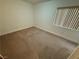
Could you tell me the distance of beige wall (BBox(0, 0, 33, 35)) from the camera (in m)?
3.02

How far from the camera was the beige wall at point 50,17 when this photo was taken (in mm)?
2547

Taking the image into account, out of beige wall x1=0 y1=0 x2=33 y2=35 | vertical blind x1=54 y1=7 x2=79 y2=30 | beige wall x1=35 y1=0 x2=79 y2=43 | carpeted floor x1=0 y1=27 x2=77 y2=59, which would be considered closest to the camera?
carpeted floor x1=0 y1=27 x2=77 y2=59

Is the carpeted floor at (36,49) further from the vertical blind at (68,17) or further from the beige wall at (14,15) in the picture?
the beige wall at (14,15)

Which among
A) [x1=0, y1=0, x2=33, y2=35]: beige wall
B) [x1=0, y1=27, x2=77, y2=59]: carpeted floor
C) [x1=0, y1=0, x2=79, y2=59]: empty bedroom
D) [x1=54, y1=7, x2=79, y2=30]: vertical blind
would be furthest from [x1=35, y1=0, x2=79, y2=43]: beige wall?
[x1=0, y1=0, x2=33, y2=35]: beige wall

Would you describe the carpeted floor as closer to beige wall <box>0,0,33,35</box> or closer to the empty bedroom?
the empty bedroom

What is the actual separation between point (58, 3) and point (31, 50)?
1.87 metres

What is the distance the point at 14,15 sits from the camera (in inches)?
131

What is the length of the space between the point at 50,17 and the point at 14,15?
5.16 feet

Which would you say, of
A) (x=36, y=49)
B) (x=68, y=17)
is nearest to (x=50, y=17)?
(x=68, y=17)

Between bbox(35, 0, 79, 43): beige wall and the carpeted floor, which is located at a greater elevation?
bbox(35, 0, 79, 43): beige wall

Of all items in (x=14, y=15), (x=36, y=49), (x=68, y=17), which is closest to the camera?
(x=36, y=49)

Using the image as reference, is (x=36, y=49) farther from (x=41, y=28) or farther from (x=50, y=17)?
(x=41, y=28)

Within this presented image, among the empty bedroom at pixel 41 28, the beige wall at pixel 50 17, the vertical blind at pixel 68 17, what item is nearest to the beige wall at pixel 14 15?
the empty bedroom at pixel 41 28

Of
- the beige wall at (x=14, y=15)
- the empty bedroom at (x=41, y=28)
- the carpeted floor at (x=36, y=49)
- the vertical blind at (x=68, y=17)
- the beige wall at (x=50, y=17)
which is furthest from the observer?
the beige wall at (x=14, y=15)
